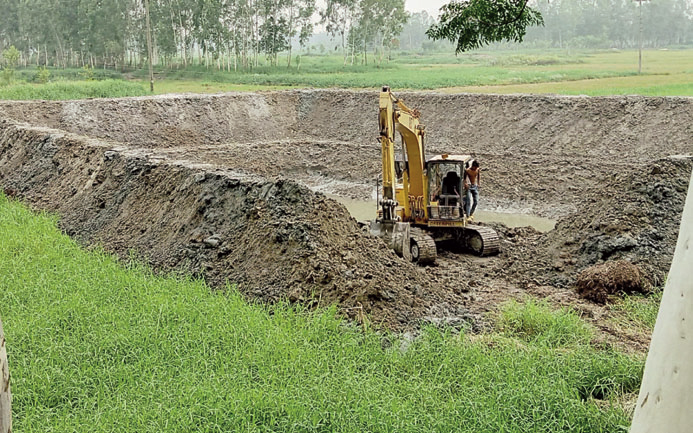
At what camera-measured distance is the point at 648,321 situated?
32.0ft

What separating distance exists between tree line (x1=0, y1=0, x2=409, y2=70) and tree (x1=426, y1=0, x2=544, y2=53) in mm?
62999

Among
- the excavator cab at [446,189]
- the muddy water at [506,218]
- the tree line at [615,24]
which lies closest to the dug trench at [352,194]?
the muddy water at [506,218]

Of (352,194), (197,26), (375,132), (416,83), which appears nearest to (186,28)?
(197,26)

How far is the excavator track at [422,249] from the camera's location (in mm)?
13750

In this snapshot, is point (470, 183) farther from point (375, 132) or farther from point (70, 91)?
point (70, 91)

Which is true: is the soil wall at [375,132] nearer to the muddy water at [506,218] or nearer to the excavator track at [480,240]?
the muddy water at [506,218]

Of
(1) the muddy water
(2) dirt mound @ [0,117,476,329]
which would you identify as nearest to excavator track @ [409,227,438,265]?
(2) dirt mound @ [0,117,476,329]

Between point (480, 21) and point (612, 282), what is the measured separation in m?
6.85

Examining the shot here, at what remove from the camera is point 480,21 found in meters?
5.42

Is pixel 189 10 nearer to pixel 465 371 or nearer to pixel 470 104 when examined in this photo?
pixel 470 104

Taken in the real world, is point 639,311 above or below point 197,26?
below

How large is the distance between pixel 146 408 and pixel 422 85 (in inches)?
1611

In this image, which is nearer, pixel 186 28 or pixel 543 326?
pixel 543 326

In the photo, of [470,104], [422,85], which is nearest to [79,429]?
[470,104]
